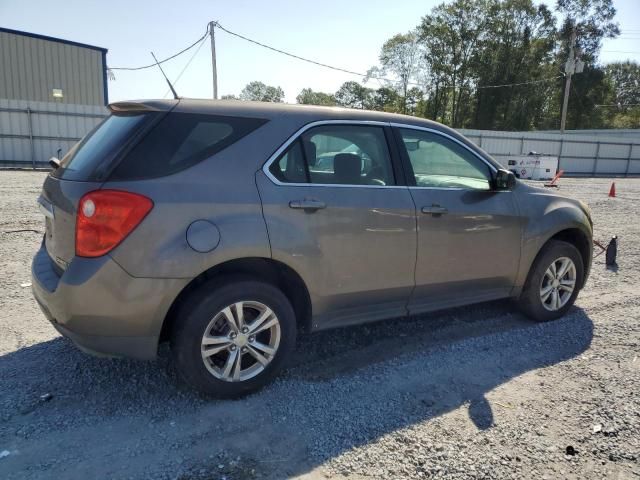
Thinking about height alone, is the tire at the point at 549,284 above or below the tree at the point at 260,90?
below

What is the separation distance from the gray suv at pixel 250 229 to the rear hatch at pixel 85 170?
0.01 meters

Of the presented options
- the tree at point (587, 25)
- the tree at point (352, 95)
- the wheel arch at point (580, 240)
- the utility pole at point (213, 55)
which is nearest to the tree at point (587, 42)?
the tree at point (587, 25)

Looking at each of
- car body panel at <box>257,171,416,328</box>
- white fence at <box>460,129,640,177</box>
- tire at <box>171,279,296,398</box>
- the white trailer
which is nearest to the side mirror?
car body panel at <box>257,171,416,328</box>

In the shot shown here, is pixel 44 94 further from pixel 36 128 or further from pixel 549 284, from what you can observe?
pixel 549 284

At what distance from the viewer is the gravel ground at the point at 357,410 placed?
239 cm

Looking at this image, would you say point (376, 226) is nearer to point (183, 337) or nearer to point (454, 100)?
point (183, 337)

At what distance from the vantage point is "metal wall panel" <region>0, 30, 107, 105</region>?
22.0m

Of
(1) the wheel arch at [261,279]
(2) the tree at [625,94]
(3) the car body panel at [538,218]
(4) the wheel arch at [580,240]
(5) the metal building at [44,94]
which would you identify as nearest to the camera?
(1) the wheel arch at [261,279]

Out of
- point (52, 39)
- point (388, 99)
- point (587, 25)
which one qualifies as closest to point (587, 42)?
point (587, 25)

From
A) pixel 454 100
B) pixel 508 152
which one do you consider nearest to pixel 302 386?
pixel 508 152

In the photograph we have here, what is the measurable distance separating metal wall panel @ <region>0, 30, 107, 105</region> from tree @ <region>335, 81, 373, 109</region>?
4635 centimetres

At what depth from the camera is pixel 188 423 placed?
2693 millimetres

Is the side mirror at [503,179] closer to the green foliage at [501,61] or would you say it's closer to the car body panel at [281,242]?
the car body panel at [281,242]

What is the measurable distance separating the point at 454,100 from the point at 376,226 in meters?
54.9
